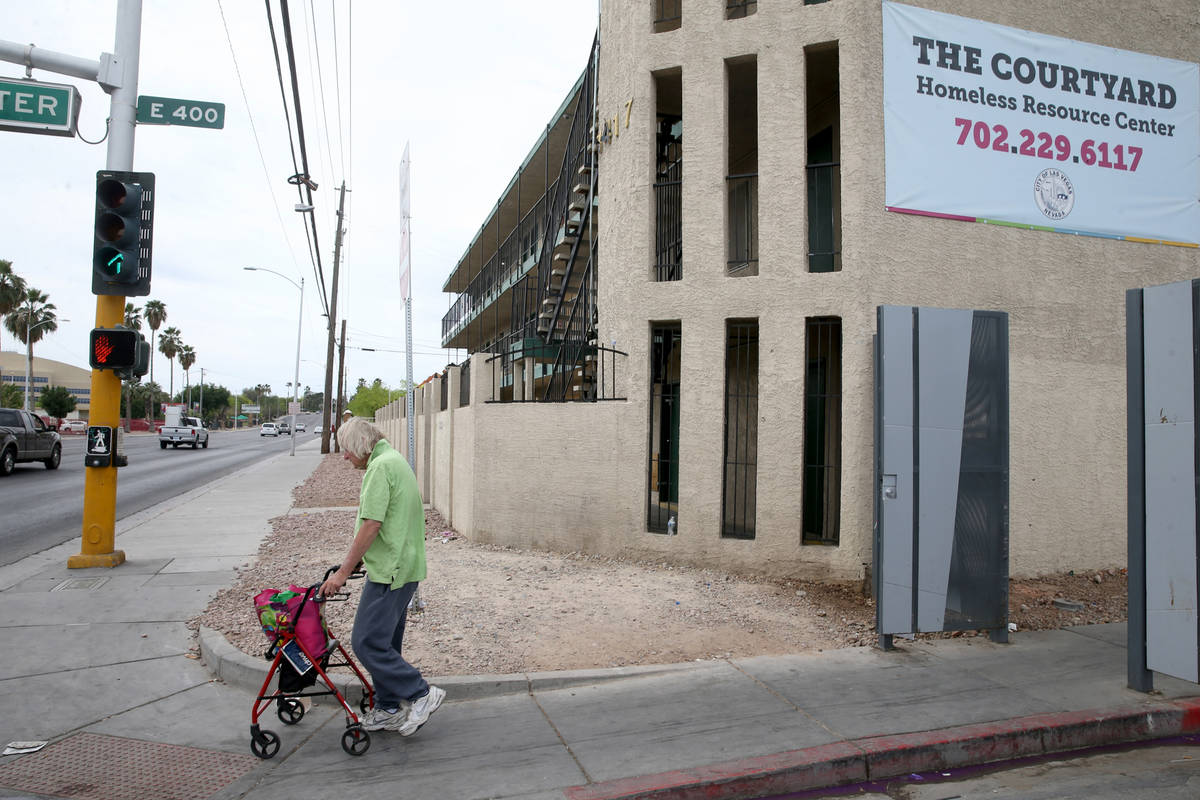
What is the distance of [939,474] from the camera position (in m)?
5.89

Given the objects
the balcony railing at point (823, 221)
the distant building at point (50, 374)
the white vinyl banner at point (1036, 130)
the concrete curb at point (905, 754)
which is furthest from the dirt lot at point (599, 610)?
the distant building at point (50, 374)

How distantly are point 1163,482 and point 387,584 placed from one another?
4.88 metres

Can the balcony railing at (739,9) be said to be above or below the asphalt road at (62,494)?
above

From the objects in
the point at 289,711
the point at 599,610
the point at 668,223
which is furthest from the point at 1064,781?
the point at 668,223

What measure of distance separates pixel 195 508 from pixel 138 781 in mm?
11218

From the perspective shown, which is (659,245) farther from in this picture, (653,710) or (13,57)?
(13,57)

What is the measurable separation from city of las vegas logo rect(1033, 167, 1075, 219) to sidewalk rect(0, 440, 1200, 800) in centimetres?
458

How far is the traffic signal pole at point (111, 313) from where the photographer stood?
26.9 ft

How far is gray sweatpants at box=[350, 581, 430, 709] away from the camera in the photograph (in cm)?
407

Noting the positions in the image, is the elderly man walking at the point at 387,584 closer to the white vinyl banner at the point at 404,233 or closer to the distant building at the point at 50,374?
the white vinyl banner at the point at 404,233

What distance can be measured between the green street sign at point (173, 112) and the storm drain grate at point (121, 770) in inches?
268

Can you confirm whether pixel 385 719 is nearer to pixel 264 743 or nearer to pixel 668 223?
pixel 264 743

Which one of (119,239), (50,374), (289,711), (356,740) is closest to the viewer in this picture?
Answer: (356,740)

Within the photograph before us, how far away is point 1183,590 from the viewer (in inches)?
188
